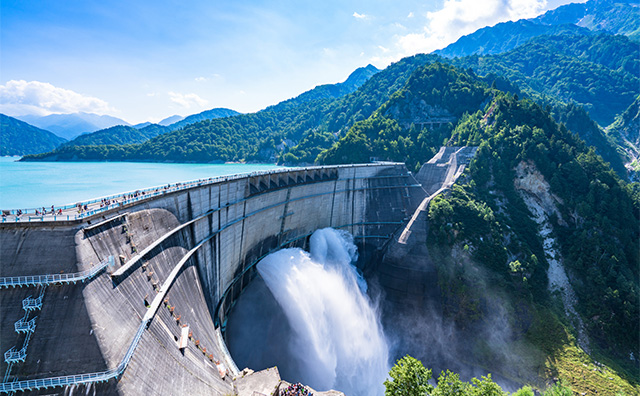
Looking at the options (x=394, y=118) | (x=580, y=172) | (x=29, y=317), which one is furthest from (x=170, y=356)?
(x=394, y=118)

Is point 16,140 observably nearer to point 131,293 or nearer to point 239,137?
point 239,137

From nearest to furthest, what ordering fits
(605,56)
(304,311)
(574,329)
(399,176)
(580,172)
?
(304,311)
(574,329)
(580,172)
(399,176)
(605,56)

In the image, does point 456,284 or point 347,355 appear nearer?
point 347,355

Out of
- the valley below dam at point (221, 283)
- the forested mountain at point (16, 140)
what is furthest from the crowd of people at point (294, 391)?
the forested mountain at point (16, 140)

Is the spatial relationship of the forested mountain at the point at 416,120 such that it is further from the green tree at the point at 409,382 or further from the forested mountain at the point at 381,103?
the green tree at the point at 409,382

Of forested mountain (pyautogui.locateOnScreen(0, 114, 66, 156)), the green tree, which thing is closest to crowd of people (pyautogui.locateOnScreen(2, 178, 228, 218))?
the green tree

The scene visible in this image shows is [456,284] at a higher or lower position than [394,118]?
lower

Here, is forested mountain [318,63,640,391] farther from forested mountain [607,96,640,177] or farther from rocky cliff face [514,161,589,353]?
forested mountain [607,96,640,177]

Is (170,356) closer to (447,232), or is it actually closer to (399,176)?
(447,232)
